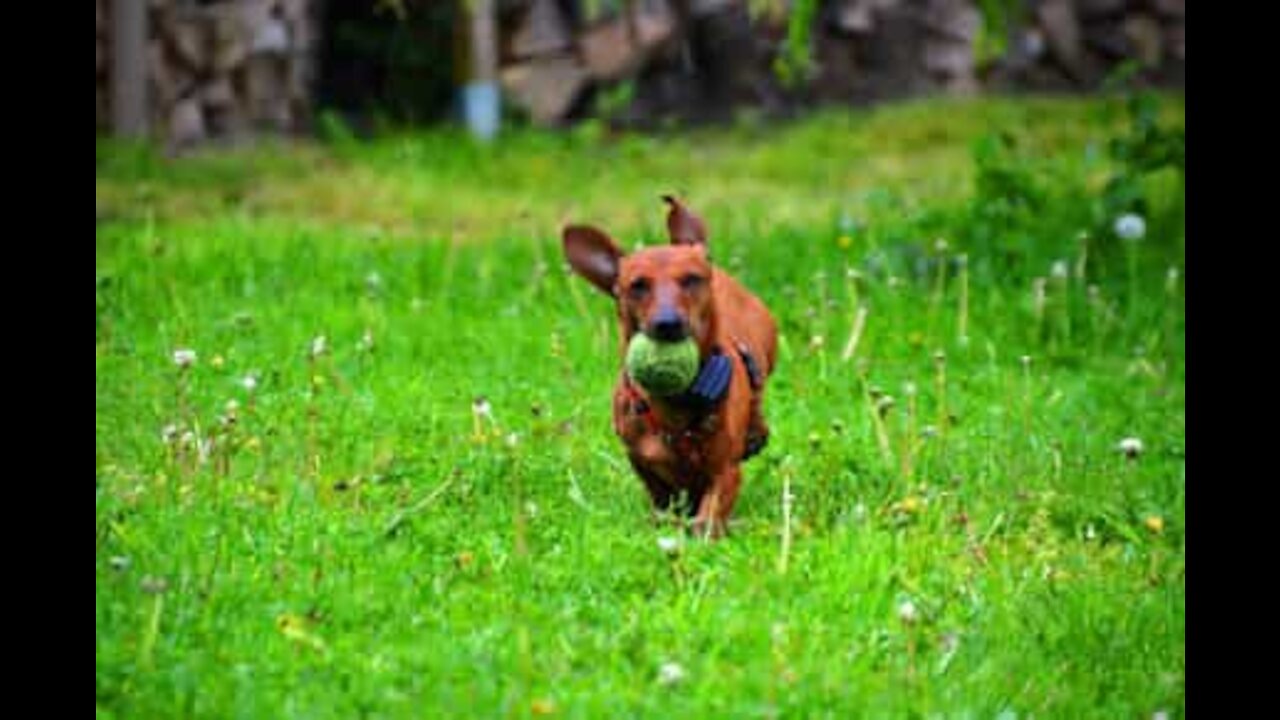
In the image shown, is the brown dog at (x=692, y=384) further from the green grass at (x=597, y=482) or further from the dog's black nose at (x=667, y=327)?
the green grass at (x=597, y=482)

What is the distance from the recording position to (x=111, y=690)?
3805 millimetres

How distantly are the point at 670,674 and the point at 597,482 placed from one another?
5.00 feet

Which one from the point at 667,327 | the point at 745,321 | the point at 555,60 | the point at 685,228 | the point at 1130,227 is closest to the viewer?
the point at 667,327

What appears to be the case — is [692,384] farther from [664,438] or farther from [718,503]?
[718,503]

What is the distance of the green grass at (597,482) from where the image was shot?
13.3 ft

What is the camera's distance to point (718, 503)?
478cm

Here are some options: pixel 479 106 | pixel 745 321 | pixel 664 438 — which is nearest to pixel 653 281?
pixel 664 438

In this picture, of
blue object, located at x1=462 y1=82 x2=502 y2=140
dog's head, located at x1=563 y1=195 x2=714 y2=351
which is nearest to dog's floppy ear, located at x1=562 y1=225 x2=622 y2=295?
dog's head, located at x1=563 y1=195 x2=714 y2=351

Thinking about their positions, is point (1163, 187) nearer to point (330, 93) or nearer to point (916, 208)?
point (916, 208)

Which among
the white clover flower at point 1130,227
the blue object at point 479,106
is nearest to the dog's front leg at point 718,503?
the white clover flower at point 1130,227

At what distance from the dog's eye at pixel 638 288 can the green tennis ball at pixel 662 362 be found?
0.30 feet

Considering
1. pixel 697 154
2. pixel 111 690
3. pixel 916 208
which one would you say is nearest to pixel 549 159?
pixel 697 154
